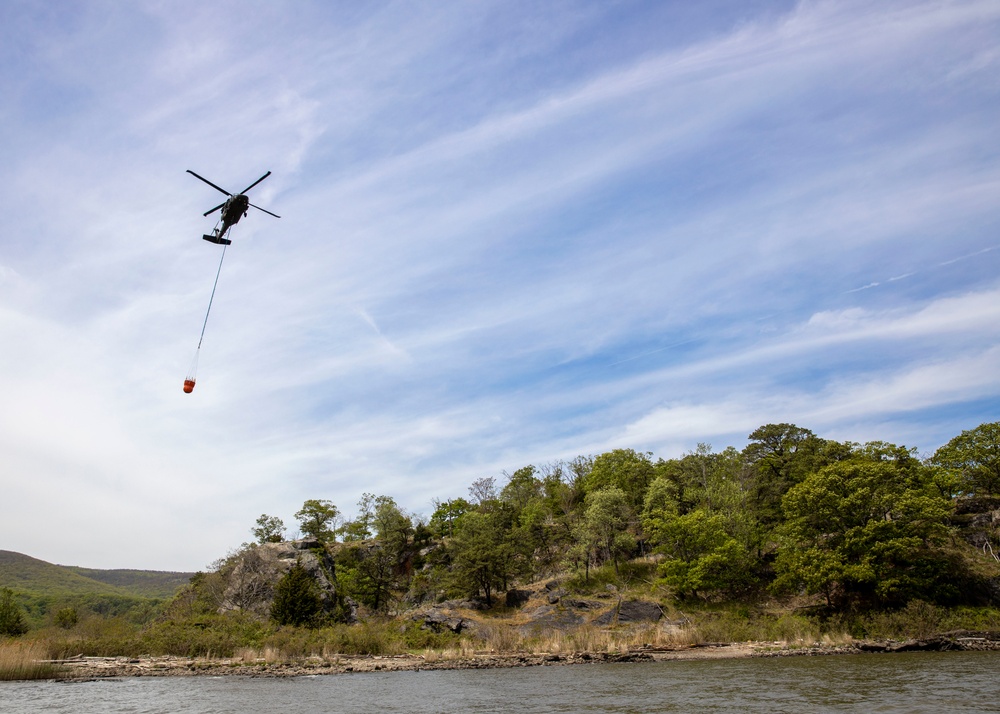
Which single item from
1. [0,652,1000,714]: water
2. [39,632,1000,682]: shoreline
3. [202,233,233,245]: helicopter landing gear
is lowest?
[39,632,1000,682]: shoreline

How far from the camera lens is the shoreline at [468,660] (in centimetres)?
4259

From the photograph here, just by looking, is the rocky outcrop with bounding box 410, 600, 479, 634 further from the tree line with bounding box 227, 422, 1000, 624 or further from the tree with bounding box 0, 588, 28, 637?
the tree with bounding box 0, 588, 28, 637

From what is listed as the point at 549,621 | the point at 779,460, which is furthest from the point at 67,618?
the point at 779,460

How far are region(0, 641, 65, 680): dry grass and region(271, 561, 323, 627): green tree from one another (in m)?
24.9

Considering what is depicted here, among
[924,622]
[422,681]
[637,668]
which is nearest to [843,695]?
[637,668]

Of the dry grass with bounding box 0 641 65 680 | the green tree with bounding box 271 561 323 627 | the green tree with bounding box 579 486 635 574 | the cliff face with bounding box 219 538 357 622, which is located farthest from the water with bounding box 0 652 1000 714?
the cliff face with bounding box 219 538 357 622

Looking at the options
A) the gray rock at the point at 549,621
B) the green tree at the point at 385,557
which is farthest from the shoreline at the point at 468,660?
the green tree at the point at 385,557

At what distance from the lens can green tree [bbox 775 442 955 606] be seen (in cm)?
5225

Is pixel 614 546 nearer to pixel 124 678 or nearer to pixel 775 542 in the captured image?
pixel 775 542

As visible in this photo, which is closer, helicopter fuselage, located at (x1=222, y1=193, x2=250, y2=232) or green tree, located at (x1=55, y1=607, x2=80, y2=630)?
helicopter fuselage, located at (x1=222, y1=193, x2=250, y2=232)

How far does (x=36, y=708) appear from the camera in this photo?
89.9ft

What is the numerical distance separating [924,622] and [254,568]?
73871mm

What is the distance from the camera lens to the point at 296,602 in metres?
65.9

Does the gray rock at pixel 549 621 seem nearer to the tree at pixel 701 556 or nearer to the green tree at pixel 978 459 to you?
the tree at pixel 701 556
